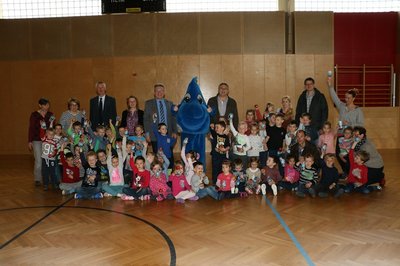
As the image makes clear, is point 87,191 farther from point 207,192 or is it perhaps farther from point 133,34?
point 133,34

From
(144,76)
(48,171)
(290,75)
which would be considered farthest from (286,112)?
(144,76)

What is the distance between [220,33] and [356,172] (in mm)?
6925

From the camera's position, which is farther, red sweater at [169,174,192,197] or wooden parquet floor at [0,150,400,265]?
red sweater at [169,174,192,197]

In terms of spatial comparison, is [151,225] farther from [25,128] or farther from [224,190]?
[25,128]

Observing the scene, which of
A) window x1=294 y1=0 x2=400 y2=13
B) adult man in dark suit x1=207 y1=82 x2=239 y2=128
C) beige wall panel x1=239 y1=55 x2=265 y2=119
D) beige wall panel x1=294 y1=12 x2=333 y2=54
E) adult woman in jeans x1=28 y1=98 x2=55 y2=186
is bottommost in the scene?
adult woman in jeans x1=28 y1=98 x2=55 y2=186

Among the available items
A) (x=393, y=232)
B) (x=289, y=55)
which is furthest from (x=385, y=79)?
(x=393, y=232)

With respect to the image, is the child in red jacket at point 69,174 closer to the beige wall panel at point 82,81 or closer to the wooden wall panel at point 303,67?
the beige wall panel at point 82,81

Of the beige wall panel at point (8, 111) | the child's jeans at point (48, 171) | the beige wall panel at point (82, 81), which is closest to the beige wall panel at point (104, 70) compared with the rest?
the beige wall panel at point (82, 81)

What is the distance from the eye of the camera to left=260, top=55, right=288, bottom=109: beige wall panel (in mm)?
11867

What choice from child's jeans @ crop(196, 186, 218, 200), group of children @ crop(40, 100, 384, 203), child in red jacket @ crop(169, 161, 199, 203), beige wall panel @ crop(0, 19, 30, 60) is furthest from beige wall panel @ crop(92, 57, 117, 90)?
child's jeans @ crop(196, 186, 218, 200)

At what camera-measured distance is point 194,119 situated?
21.6 feet

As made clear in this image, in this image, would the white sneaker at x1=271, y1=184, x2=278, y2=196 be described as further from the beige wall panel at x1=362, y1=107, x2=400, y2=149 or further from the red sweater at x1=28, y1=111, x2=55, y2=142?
the beige wall panel at x1=362, y1=107, x2=400, y2=149

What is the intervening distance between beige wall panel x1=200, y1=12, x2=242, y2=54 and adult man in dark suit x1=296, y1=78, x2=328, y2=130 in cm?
517

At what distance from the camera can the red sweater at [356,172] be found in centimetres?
619
